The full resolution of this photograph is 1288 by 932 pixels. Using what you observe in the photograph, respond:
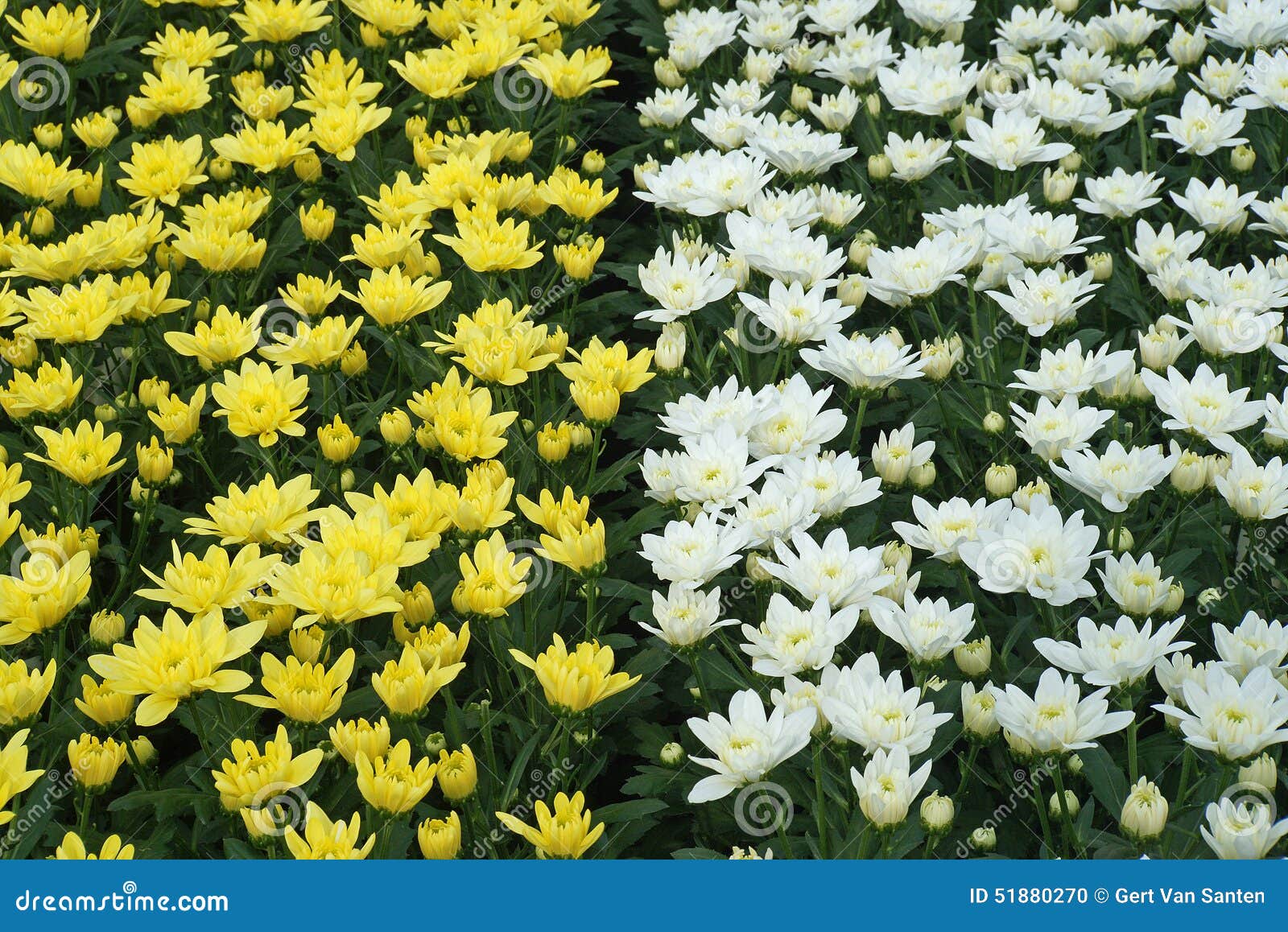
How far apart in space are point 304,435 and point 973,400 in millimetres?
1413

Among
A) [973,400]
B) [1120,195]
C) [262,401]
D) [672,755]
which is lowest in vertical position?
[672,755]

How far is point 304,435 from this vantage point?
2.67 metres

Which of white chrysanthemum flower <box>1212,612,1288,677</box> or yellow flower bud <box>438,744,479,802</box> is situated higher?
white chrysanthemum flower <box>1212,612,1288,677</box>

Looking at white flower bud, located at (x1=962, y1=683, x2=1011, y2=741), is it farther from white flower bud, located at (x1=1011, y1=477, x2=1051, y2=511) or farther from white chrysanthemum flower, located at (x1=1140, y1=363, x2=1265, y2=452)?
white chrysanthemum flower, located at (x1=1140, y1=363, x2=1265, y2=452)

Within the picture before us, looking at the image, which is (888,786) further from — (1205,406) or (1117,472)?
(1205,406)

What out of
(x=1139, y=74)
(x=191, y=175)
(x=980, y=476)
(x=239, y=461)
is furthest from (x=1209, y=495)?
(x=191, y=175)

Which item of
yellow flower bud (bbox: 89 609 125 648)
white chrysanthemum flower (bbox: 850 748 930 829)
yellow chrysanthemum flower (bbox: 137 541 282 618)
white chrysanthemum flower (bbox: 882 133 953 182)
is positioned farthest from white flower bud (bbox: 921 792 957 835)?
white chrysanthemum flower (bbox: 882 133 953 182)

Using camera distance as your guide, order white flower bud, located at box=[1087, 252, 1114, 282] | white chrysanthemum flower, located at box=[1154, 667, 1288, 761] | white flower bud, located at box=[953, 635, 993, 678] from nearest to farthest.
A: white chrysanthemum flower, located at box=[1154, 667, 1288, 761], white flower bud, located at box=[953, 635, 993, 678], white flower bud, located at box=[1087, 252, 1114, 282]

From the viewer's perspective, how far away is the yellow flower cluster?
194cm

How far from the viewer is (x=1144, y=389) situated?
8.28 ft

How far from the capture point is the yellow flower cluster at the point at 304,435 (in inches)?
76.5

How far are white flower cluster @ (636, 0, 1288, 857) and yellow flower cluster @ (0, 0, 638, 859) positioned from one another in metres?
0.28

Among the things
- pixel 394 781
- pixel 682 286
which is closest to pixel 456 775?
pixel 394 781

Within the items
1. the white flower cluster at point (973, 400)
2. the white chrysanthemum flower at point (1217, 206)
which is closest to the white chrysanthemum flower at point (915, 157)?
the white flower cluster at point (973, 400)
